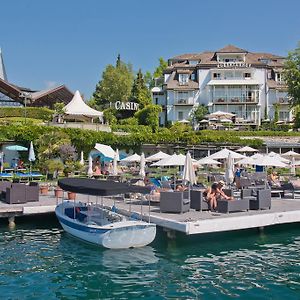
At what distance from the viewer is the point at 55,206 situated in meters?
18.9

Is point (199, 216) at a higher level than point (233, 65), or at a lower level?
lower

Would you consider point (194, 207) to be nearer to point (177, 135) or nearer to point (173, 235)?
point (173, 235)

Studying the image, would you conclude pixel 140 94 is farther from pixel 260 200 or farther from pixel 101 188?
pixel 101 188

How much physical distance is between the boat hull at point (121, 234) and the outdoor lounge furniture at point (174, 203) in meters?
1.98

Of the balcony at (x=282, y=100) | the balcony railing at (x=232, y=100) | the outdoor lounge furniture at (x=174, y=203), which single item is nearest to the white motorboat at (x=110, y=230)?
the outdoor lounge furniture at (x=174, y=203)

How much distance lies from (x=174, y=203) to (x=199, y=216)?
112 centimetres

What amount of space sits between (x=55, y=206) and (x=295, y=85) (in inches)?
1800

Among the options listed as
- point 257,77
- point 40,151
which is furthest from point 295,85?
point 40,151

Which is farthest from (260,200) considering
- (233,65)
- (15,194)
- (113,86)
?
(113,86)

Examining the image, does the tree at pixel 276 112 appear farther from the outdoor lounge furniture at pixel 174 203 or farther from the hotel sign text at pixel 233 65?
the outdoor lounge furniture at pixel 174 203

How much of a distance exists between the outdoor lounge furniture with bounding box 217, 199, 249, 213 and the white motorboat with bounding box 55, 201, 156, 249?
328 centimetres

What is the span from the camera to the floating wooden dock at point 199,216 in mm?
15148

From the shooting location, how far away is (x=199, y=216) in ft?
53.7

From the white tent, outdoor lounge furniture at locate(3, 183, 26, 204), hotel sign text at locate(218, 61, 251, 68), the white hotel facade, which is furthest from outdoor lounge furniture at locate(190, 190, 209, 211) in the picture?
hotel sign text at locate(218, 61, 251, 68)
